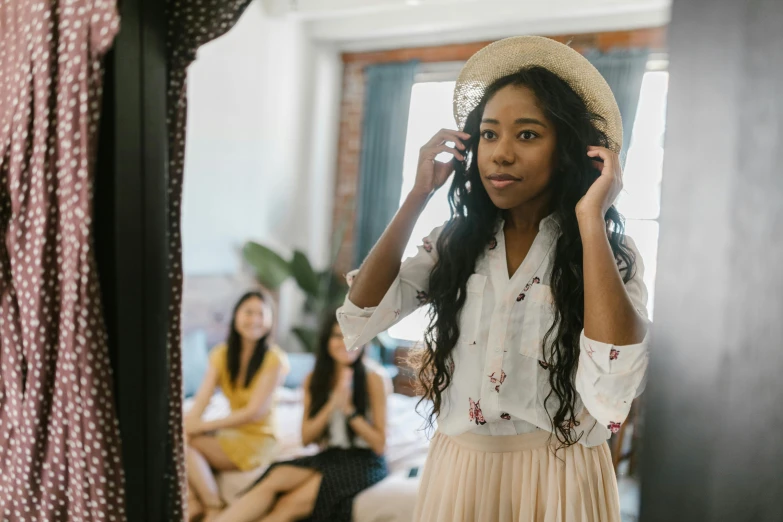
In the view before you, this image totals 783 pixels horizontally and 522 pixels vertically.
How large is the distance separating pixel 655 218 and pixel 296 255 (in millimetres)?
2051

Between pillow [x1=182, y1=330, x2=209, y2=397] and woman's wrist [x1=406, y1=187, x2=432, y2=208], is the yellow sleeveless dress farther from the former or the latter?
woman's wrist [x1=406, y1=187, x2=432, y2=208]

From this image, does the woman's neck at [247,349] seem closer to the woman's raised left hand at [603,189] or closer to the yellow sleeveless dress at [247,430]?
the yellow sleeveless dress at [247,430]

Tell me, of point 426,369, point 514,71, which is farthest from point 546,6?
point 426,369

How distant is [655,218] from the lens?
62cm

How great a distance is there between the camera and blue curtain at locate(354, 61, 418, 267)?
188cm

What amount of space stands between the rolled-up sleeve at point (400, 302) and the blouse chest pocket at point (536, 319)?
134 millimetres

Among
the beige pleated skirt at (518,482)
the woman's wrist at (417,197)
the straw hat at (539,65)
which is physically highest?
the straw hat at (539,65)

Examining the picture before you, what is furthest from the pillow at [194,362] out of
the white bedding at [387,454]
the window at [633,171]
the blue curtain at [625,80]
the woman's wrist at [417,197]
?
the blue curtain at [625,80]

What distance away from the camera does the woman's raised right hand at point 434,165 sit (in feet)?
2.34

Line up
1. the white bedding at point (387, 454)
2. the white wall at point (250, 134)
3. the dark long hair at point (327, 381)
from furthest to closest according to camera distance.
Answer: the white wall at point (250, 134) → the dark long hair at point (327, 381) → the white bedding at point (387, 454)

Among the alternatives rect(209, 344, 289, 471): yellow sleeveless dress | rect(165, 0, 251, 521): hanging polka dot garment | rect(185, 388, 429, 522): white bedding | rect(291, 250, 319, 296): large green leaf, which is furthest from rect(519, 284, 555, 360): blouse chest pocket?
rect(291, 250, 319, 296): large green leaf

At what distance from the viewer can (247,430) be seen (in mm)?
1690

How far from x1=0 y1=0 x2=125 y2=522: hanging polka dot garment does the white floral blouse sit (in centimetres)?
43

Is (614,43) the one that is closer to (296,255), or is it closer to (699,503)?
(699,503)
